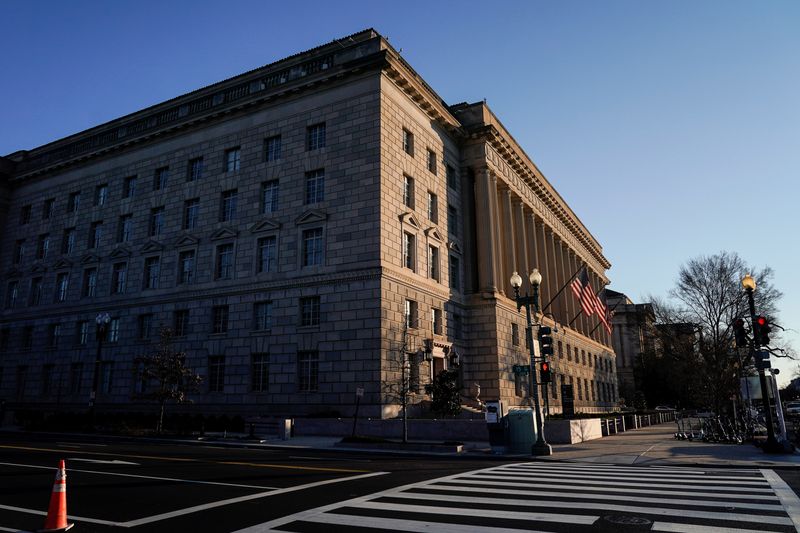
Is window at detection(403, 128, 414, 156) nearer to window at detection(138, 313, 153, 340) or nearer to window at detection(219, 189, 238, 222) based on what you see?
window at detection(219, 189, 238, 222)

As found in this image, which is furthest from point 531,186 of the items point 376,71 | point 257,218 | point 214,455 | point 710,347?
point 214,455

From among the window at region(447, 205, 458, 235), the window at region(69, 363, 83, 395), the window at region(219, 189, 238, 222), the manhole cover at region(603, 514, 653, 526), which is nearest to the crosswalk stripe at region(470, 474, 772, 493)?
the manhole cover at region(603, 514, 653, 526)

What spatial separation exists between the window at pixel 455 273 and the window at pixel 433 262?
8.39ft

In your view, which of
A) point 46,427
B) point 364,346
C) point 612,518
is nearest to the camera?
point 612,518

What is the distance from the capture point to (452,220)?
43.0 meters

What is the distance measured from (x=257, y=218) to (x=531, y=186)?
102 feet

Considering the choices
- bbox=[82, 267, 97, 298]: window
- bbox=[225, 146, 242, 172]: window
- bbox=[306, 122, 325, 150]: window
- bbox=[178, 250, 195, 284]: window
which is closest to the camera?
bbox=[306, 122, 325, 150]: window

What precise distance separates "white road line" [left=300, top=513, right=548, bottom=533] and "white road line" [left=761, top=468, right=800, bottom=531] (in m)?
4.52

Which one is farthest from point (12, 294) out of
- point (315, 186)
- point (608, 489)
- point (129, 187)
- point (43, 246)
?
point (608, 489)

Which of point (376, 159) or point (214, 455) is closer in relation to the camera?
point (214, 455)

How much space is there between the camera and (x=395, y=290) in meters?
33.2

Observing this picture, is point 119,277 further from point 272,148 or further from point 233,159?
point 272,148

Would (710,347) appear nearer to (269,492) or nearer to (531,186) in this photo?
(531,186)

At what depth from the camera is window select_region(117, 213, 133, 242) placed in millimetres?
43656
